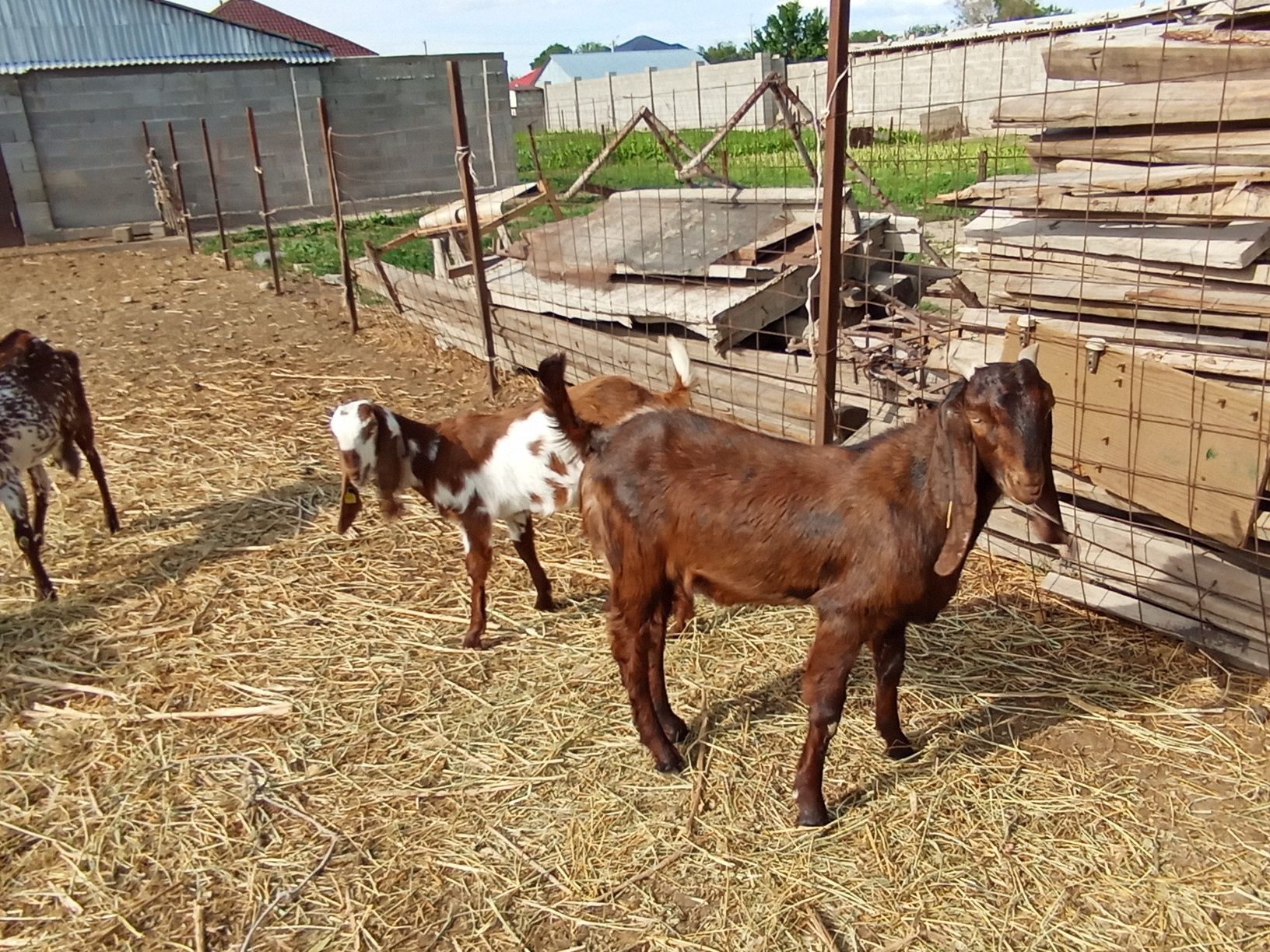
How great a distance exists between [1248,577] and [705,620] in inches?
92.4

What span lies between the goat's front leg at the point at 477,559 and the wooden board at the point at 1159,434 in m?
2.66

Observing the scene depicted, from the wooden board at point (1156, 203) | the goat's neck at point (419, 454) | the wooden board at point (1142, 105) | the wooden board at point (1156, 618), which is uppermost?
the wooden board at point (1142, 105)

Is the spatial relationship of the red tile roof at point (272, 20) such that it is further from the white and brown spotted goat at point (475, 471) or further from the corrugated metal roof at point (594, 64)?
the corrugated metal roof at point (594, 64)

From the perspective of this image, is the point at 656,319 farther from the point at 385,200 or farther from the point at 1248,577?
the point at 385,200

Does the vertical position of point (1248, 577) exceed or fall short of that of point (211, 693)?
it exceeds it

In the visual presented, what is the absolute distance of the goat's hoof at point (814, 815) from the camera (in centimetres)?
322

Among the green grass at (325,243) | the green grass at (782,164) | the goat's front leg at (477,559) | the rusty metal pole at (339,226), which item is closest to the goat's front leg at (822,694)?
the goat's front leg at (477,559)

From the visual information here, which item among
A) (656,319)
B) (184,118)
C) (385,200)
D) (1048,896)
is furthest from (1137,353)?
(184,118)

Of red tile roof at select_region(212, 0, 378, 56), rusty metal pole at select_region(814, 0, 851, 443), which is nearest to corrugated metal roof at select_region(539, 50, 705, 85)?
red tile roof at select_region(212, 0, 378, 56)

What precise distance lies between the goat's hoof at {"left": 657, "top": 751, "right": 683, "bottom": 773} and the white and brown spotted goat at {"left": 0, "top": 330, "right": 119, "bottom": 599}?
12.0 feet

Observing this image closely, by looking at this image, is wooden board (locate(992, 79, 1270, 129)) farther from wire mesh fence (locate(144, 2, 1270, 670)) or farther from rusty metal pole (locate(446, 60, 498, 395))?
rusty metal pole (locate(446, 60, 498, 395))

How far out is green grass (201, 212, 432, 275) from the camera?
549 inches

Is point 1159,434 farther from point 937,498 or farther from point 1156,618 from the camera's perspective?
point 937,498

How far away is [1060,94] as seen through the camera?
4.42m
